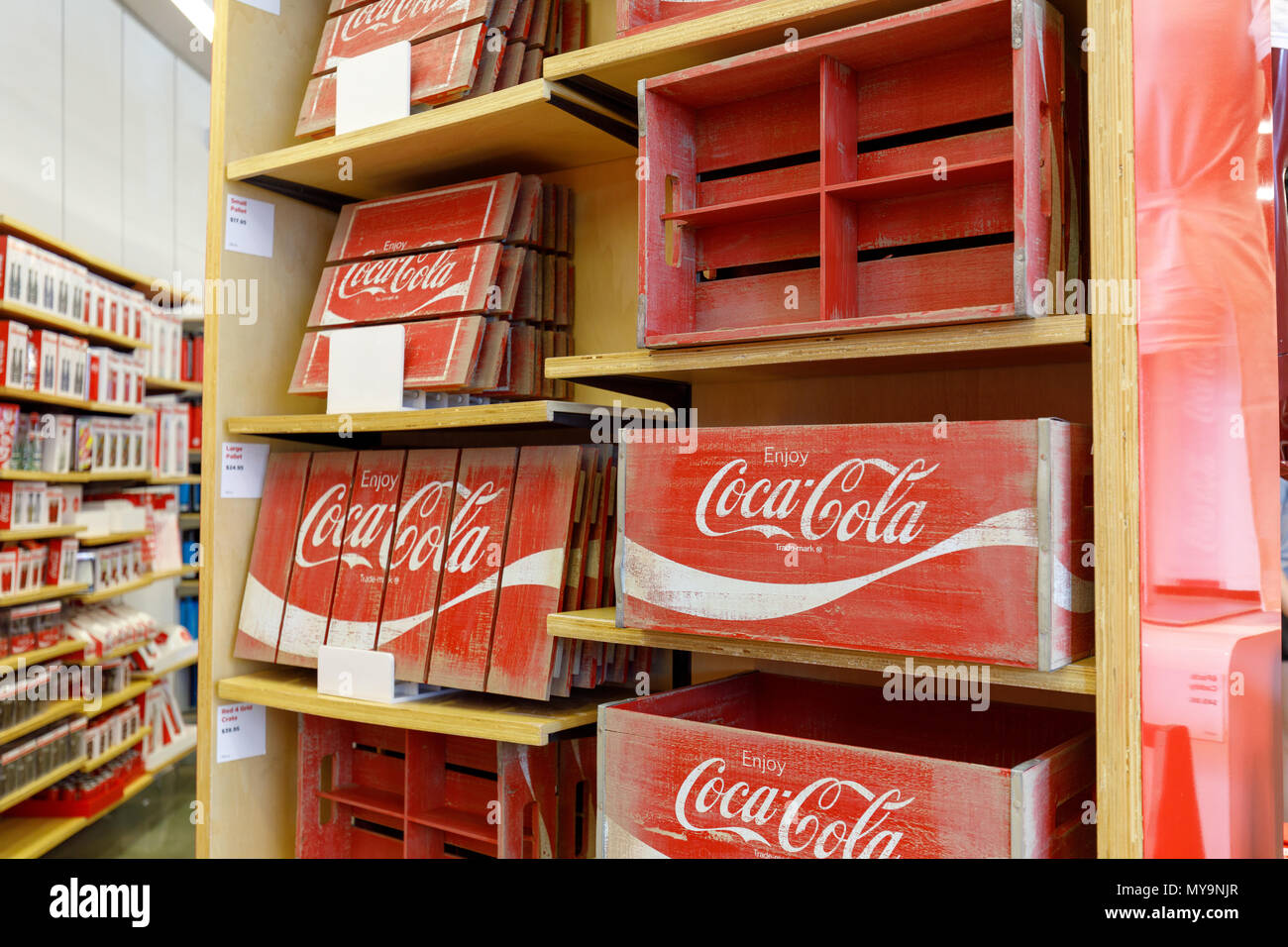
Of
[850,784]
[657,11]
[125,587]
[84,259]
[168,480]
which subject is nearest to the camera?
[850,784]

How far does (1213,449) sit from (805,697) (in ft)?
2.53

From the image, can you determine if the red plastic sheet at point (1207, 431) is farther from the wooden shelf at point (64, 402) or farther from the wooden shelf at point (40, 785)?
the wooden shelf at point (40, 785)

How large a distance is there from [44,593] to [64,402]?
0.81 m

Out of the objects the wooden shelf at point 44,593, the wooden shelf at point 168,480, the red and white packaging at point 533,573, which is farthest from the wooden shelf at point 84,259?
the red and white packaging at point 533,573

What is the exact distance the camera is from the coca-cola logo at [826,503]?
133 cm

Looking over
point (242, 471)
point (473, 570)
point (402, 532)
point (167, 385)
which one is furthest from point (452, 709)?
point (167, 385)

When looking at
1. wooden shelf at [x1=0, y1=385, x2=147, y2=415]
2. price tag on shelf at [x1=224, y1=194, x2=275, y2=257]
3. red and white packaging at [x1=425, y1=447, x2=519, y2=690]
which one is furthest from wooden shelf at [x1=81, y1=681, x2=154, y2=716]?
red and white packaging at [x1=425, y1=447, x2=519, y2=690]

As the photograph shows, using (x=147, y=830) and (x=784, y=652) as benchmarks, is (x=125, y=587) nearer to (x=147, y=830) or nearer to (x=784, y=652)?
(x=147, y=830)

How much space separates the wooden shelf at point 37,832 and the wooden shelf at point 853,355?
11.3 feet

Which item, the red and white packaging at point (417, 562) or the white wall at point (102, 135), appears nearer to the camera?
the red and white packaging at point (417, 562)

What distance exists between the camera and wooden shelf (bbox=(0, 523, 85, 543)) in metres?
3.84

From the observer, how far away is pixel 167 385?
5.65 meters

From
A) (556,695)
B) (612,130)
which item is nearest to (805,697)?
(556,695)

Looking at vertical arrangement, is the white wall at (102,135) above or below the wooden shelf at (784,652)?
above
